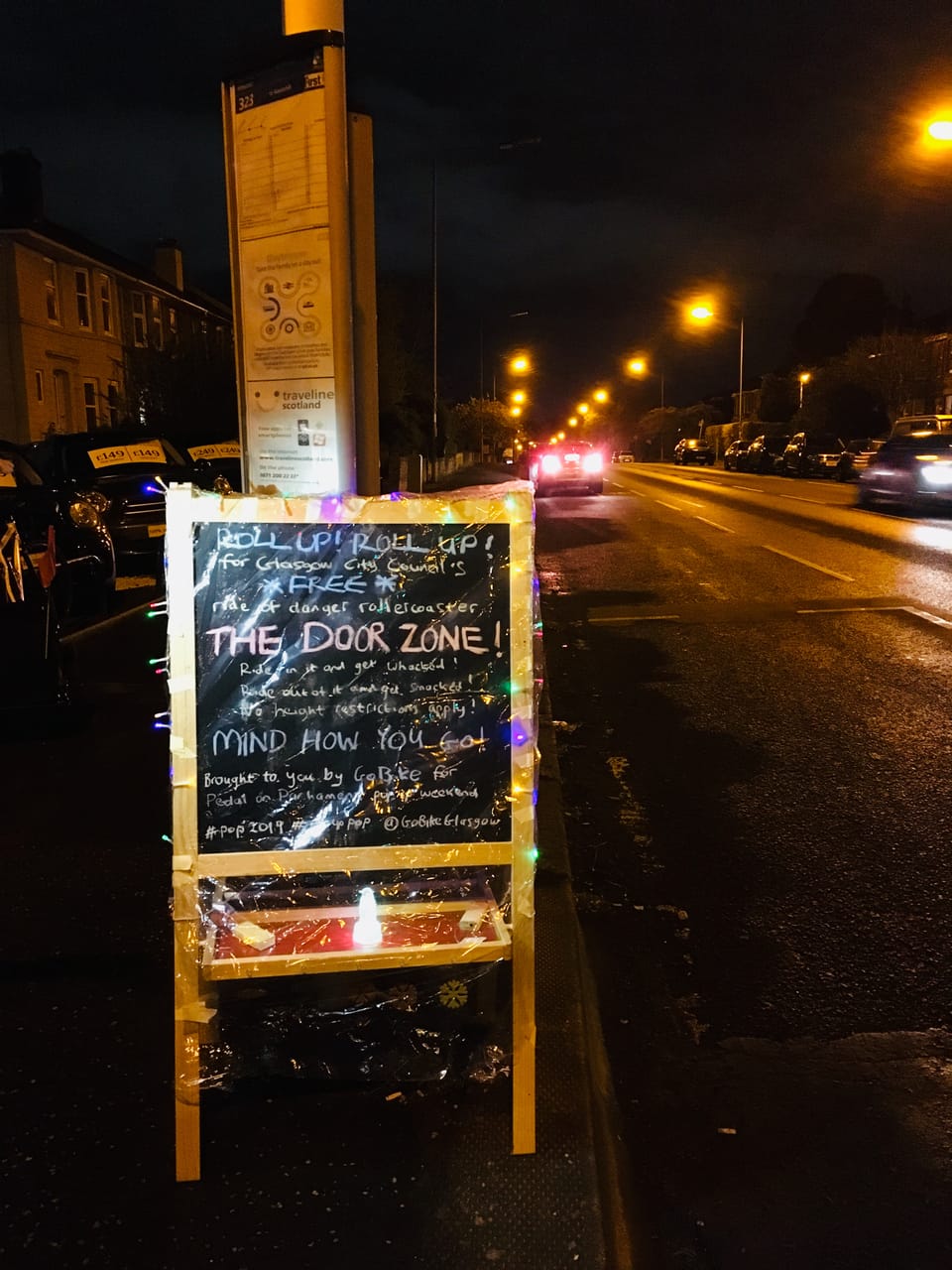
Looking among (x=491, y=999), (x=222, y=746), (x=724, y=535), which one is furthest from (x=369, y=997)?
(x=724, y=535)

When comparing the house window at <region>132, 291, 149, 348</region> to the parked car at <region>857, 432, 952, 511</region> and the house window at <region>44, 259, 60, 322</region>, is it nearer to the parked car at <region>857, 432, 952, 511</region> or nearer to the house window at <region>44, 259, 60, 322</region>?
the house window at <region>44, 259, 60, 322</region>

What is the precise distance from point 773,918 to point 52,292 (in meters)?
29.8

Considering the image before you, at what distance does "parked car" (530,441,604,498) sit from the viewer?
31.6 metres

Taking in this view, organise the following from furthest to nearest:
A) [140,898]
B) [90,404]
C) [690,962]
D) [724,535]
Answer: [90,404] < [724,535] < [140,898] < [690,962]

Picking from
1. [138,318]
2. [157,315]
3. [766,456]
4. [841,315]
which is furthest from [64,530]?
[841,315]

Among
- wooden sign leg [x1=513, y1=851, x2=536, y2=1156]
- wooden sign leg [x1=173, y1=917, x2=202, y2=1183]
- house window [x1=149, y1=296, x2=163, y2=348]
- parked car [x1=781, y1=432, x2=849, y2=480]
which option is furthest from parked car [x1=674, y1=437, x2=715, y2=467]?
Result: wooden sign leg [x1=173, y1=917, x2=202, y2=1183]

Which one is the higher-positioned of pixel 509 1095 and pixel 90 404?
pixel 90 404

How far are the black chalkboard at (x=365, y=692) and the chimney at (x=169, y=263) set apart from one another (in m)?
40.6

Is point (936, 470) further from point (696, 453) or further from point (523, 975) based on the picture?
point (696, 453)

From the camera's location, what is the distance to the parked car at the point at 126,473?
11.9 metres

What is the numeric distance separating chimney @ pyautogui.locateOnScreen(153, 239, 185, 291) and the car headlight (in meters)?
33.1

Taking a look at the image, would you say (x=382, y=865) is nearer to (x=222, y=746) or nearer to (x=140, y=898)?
(x=222, y=746)

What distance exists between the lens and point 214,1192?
2.70 meters

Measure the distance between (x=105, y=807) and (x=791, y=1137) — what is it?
3554 mm
